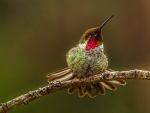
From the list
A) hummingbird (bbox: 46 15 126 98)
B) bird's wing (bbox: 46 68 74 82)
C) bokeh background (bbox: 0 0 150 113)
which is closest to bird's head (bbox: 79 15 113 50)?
hummingbird (bbox: 46 15 126 98)

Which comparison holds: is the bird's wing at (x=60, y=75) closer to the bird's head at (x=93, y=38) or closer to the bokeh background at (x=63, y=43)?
the bird's head at (x=93, y=38)

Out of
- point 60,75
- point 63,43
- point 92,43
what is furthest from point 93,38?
point 63,43

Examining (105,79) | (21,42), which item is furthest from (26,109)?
(105,79)

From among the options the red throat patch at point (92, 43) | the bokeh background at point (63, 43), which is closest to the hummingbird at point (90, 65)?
the red throat patch at point (92, 43)

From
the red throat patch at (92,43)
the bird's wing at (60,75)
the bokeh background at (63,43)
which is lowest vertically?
the bird's wing at (60,75)

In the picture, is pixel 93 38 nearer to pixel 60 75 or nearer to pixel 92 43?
pixel 92 43

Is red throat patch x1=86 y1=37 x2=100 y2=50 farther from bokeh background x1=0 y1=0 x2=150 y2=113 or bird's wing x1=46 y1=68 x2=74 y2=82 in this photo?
bokeh background x1=0 y1=0 x2=150 y2=113

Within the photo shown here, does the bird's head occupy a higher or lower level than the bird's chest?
higher

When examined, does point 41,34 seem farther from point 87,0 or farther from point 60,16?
point 87,0
